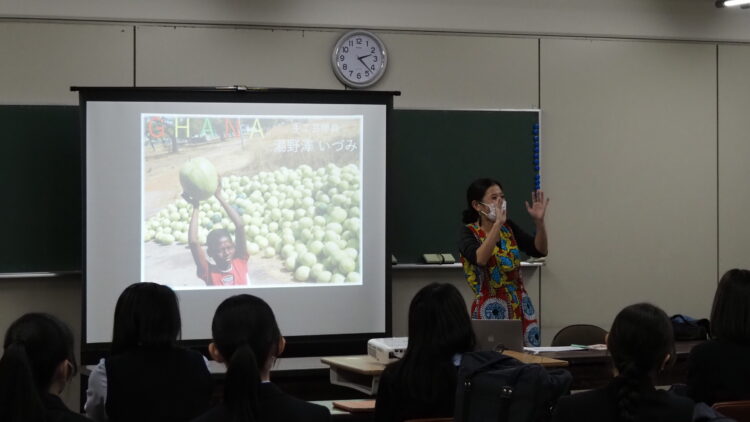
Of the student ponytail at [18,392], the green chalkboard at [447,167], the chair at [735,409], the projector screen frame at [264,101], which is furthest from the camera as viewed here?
the green chalkboard at [447,167]

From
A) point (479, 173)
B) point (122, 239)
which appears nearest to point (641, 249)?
point (479, 173)

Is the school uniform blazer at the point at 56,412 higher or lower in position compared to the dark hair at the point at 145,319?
lower

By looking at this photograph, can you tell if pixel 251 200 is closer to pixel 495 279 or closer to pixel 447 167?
pixel 447 167

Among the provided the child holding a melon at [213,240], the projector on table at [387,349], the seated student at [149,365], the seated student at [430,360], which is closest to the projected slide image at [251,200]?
the child holding a melon at [213,240]

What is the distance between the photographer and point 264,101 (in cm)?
520

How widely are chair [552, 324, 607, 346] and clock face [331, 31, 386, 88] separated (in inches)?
78.2

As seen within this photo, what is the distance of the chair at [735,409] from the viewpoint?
8.81ft

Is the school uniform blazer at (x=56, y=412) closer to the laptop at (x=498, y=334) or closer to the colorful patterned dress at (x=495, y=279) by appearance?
the laptop at (x=498, y=334)

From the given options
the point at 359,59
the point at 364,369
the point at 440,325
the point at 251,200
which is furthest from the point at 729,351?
the point at 359,59

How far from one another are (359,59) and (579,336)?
218 centimetres

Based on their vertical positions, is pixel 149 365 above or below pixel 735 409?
above

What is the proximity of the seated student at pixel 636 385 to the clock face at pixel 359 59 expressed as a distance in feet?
11.6

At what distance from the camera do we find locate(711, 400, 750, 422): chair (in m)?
2.69

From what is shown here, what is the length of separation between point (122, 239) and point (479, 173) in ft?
7.54
